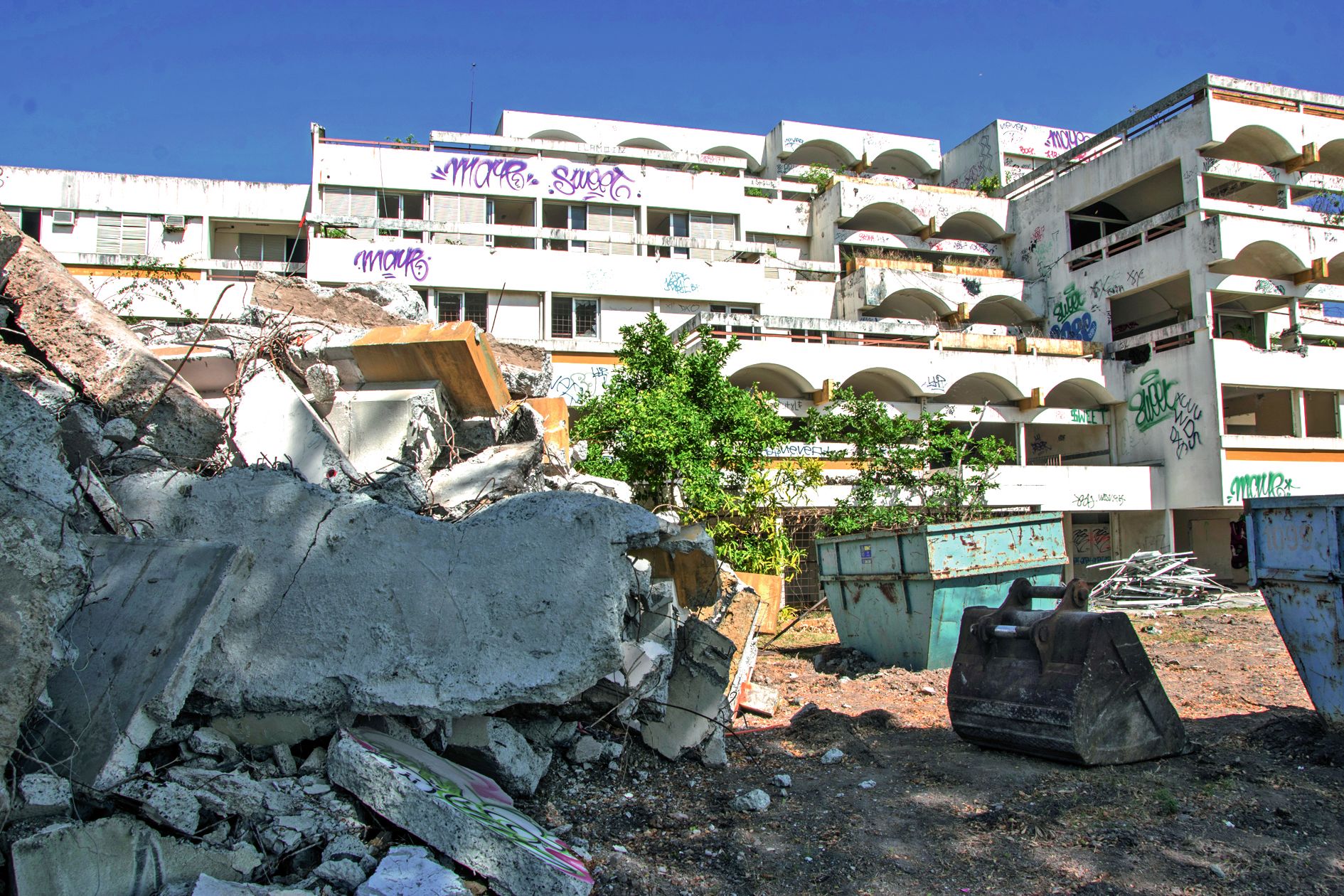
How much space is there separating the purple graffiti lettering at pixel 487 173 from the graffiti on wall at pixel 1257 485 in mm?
19725

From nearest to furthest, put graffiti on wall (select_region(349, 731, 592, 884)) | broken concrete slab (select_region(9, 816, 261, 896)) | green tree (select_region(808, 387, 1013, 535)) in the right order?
broken concrete slab (select_region(9, 816, 261, 896)) < graffiti on wall (select_region(349, 731, 592, 884)) < green tree (select_region(808, 387, 1013, 535))

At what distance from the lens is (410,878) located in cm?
294

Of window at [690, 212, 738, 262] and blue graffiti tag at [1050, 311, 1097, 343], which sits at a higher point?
window at [690, 212, 738, 262]

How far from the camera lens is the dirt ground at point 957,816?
139 inches

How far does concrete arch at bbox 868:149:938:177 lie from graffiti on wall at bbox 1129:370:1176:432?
14.7 metres

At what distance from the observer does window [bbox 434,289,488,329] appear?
22047mm

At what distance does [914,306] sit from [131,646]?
88.3 feet

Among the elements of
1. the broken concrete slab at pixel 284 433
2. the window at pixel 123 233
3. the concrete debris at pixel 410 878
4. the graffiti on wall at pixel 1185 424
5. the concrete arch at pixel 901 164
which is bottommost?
the concrete debris at pixel 410 878

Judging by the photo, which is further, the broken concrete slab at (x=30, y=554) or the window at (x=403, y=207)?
the window at (x=403, y=207)

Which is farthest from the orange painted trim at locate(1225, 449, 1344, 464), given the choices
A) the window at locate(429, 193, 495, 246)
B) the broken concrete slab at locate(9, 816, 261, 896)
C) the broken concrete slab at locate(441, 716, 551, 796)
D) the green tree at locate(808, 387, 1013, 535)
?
the broken concrete slab at locate(9, 816, 261, 896)

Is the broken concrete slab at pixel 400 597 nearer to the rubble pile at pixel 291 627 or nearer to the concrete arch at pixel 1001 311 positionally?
the rubble pile at pixel 291 627

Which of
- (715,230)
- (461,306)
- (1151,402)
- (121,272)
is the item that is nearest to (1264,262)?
(1151,402)

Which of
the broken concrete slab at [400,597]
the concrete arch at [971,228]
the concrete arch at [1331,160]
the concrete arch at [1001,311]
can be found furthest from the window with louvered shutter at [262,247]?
the concrete arch at [1331,160]

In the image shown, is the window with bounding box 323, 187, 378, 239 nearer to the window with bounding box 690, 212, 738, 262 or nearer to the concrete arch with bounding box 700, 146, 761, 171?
the window with bounding box 690, 212, 738, 262
